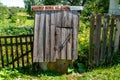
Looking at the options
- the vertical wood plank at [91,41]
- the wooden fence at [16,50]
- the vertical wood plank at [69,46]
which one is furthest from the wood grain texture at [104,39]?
the wooden fence at [16,50]

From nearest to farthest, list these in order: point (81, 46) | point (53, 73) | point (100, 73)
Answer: point (100, 73), point (53, 73), point (81, 46)

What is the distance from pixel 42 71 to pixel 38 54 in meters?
0.69

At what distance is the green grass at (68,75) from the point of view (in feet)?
21.4

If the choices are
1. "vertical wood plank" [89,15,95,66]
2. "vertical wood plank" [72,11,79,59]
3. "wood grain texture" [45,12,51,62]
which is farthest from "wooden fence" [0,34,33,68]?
"vertical wood plank" [89,15,95,66]

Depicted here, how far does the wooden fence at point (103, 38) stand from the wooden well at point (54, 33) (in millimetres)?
713

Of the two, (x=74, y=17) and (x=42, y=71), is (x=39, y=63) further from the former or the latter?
(x=74, y=17)

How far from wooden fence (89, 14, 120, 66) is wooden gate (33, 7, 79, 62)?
28.1 inches

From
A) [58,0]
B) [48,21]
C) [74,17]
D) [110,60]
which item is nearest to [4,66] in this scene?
[48,21]

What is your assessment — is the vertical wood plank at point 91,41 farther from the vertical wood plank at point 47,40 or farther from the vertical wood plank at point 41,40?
the vertical wood plank at point 41,40

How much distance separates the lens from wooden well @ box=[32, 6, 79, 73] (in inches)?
269

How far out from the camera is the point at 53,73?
7219mm

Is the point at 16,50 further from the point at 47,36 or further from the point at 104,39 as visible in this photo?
the point at 104,39

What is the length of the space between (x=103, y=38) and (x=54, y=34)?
1619 millimetres

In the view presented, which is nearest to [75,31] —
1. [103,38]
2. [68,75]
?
[103,38]
